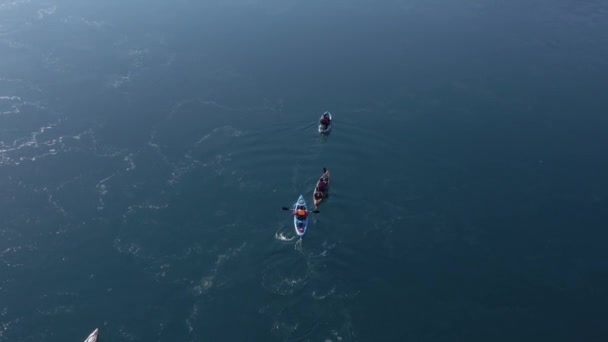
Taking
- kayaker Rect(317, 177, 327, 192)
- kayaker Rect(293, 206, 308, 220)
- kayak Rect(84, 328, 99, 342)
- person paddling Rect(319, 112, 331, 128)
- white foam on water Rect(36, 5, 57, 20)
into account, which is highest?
white foam on water Rect(36, 5, 57, 20)

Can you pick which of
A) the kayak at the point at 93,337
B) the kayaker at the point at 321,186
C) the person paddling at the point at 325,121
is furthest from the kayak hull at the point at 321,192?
the kayak at the point at 93,337

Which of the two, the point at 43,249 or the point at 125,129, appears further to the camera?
the point at 125,129

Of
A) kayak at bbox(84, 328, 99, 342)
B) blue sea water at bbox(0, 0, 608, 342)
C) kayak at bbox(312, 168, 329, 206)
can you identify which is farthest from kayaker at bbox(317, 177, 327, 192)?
kayak at bbox(84, 328, 99, 342)

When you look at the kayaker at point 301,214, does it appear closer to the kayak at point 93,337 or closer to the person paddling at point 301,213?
the person paddling at point 301,213

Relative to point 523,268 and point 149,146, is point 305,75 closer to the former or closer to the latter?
point 149,146

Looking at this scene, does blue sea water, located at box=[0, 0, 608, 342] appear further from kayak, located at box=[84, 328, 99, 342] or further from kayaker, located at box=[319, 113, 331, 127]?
kayaker, located at box=[319, 113, 331, 127]

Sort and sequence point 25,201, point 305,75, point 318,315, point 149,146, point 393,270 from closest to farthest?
point 318,315 → point 393,270 → point 25,201 → point 149,146 → point 305,75

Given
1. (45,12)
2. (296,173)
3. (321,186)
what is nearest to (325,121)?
(296,173)

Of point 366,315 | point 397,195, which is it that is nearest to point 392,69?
point 397,195
